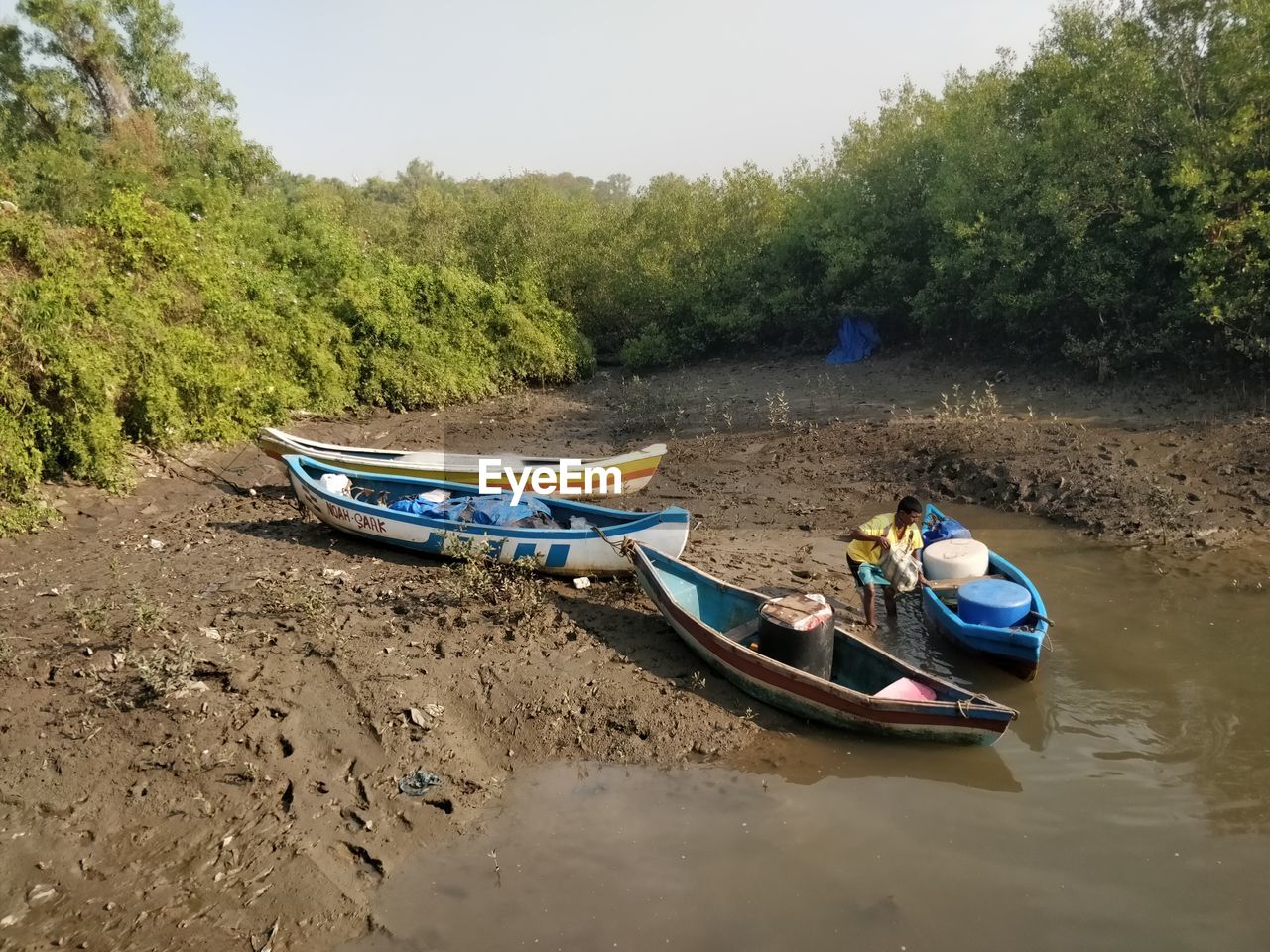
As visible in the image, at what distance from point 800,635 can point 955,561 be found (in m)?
2.15

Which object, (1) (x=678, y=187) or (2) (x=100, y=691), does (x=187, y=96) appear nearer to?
(1) (x=678, y=187)

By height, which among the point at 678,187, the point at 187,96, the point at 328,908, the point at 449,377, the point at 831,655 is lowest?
the point at 328,908

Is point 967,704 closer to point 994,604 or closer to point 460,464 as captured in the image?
point 994,604

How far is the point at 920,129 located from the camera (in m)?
18.5

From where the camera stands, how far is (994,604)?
675cm

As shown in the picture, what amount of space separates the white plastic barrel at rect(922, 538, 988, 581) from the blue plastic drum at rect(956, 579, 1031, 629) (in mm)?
529

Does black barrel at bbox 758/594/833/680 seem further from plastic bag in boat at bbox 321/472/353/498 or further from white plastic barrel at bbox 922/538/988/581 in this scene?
plastic bag in boat at bbox 321/472/353/498

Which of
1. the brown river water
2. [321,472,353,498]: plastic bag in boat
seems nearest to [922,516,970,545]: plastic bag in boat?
the brown river water

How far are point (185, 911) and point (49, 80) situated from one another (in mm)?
26195

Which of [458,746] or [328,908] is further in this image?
[458,746]

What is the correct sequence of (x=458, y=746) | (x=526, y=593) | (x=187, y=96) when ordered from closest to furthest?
(x=458, y=746) < (x=526, y=593) < (x=187, y=96)

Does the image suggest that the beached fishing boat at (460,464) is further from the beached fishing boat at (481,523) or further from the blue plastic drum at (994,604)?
the blue plastic drum at (994,604)

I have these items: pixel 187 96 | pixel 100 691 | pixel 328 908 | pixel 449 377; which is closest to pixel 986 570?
pixel 328 908

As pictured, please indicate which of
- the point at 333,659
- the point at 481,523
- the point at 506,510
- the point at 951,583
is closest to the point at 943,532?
the point at 951,583
